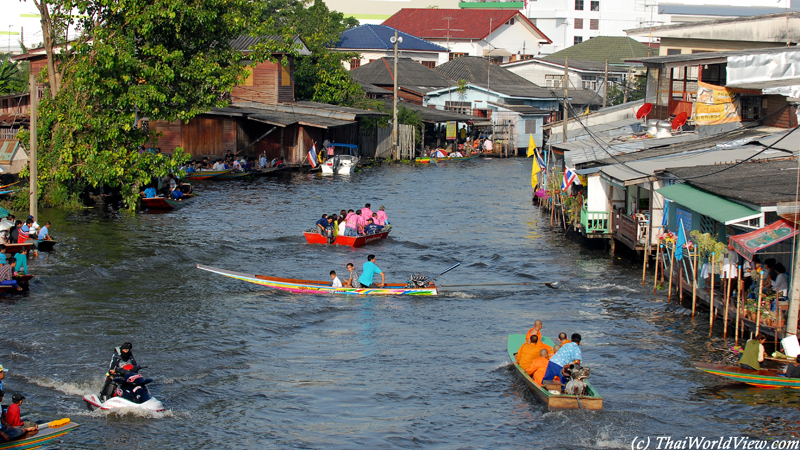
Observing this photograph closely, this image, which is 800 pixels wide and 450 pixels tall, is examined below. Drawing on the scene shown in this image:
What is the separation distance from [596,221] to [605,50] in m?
64.9

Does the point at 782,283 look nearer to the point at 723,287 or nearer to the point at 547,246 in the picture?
the point at 723,287

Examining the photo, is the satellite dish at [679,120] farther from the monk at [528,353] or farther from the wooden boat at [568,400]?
the wooden boat at [568,400]

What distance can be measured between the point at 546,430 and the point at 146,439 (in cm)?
684

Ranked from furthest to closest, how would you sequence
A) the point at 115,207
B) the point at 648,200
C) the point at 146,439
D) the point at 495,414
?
the point at 115,207 → the point at 648,200 → the point at 495,414 → the point at 146,439

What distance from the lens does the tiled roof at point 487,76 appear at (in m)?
69.6

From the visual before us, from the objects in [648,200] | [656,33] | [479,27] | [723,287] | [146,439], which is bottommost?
[146,439]

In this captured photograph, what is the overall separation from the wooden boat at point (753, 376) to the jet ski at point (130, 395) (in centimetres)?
1034

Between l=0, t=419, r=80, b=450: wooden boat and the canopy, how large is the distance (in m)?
13.0

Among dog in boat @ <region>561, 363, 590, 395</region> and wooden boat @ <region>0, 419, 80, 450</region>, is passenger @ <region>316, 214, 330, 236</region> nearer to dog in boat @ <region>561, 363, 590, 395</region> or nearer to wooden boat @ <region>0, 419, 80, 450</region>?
dog in boat @ <region>561, 363, 590, 395</region>

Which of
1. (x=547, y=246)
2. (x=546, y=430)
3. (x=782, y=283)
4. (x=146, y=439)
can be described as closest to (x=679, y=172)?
(x=782, y=283)

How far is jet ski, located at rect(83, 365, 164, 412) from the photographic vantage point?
14266 mm

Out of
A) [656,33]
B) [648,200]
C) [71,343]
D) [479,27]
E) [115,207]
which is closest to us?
[71,343]

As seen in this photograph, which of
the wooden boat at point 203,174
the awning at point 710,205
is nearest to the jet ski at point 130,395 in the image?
the awning at point 710,205

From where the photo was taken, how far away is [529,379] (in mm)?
15492
